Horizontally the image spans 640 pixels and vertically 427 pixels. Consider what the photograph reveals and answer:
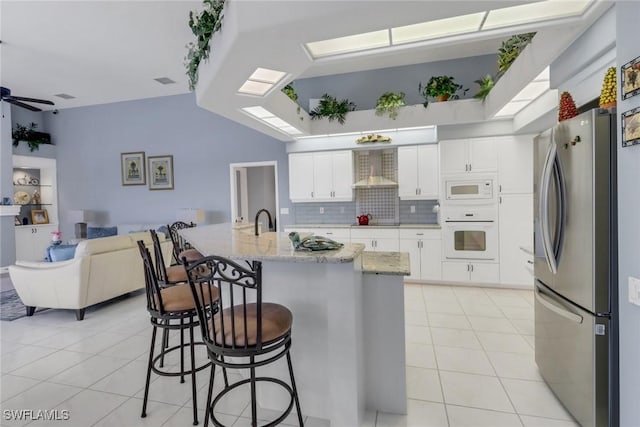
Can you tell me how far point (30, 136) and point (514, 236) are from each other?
34.2 ft

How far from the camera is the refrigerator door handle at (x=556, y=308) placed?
1926 millimetres

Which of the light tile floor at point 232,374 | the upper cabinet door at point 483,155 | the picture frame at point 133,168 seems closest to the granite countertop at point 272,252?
the light tile floor at point 232,374

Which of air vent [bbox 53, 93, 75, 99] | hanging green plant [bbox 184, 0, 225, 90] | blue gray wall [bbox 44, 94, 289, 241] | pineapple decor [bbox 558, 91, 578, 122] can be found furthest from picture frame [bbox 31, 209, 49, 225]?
pineapple decor [bbox 558, 91, 578, 122]

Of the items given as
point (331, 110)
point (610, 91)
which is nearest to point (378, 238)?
point (331, 110)

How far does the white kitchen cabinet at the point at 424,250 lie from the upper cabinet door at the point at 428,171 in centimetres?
64

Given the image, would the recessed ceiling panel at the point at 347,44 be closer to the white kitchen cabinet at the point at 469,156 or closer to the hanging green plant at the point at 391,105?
the hanging green plant at the point at 391,105

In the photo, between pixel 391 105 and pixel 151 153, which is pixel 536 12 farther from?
pixel 151 153

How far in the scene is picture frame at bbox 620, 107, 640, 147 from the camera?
1.49 metres

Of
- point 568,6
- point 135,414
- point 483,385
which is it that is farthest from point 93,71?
point 483,385

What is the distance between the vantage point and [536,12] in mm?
2025

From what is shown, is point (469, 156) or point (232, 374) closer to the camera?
point (232, 374)

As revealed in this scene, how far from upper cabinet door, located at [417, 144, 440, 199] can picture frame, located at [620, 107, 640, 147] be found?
11.8 ft

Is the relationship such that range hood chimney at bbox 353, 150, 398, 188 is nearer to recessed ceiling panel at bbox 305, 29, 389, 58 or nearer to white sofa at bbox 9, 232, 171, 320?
recessed ceiling panel at bbox 305, 29, 389, 58

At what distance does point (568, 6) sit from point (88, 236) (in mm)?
8824
